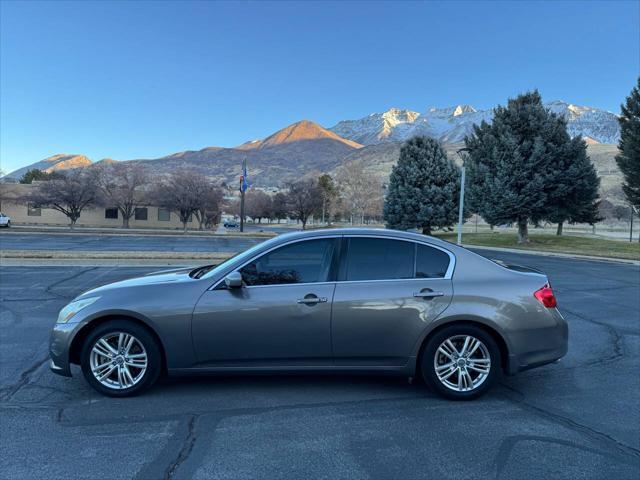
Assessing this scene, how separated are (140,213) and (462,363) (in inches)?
2368

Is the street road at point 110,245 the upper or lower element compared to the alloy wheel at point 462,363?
lower

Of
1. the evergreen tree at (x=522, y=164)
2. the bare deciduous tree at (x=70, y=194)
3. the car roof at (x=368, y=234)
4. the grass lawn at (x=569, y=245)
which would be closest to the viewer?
the car roof at (x=368, y=234)

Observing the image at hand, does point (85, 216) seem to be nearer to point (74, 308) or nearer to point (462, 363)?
point (74, 308)

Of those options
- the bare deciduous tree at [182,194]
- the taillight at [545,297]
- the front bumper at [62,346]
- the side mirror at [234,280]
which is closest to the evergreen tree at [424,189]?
the bare deciduous tree at [182,194]

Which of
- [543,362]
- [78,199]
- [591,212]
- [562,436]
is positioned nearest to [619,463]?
[562,436]

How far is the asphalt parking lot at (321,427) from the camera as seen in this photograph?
304 centimetres

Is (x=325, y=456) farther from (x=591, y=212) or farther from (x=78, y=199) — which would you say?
(x=78, y=199)

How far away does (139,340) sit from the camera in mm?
4105

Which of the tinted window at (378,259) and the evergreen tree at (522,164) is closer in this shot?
the tinted window at (378,259)

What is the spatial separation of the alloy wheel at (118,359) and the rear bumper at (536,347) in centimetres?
342

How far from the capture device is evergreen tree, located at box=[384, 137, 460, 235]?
1558 inches

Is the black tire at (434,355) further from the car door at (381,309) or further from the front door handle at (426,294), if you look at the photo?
the front door handle at (426,294)

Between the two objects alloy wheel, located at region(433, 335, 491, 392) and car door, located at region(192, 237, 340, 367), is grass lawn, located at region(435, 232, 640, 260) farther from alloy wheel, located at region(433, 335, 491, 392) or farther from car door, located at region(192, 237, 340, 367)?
car door, located at region(192, 237, 340, 367)

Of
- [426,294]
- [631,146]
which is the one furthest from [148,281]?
[631,146]
